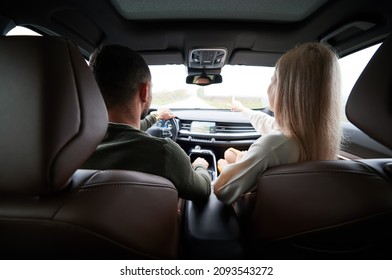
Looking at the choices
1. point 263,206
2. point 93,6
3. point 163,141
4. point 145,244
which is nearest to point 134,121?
point 163,141

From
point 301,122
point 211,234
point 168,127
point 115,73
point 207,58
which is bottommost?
point 211,234

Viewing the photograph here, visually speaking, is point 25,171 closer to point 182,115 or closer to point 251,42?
point 251,42

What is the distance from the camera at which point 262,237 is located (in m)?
0.96

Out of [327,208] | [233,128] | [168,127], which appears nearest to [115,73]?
[327,208]

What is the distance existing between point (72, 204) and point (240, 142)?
2377mm

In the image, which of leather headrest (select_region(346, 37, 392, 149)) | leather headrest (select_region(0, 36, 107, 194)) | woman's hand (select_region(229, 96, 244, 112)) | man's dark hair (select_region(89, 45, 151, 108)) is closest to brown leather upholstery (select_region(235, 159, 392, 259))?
leather headrest (select_region(346, 37, 392, 149))

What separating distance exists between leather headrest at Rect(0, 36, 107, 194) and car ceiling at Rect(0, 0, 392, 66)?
1171 mm

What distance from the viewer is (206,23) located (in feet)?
6.28

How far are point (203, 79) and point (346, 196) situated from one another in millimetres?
2084

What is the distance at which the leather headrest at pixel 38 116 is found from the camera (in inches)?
22.6

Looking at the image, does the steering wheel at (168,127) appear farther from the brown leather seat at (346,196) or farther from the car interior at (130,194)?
the brown leather seat at (346,196)

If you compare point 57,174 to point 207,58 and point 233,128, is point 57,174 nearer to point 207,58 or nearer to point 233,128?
point 207,58

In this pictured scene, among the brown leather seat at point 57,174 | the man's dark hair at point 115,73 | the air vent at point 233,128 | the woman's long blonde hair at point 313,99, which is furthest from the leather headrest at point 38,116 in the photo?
the air vent at point 233,128

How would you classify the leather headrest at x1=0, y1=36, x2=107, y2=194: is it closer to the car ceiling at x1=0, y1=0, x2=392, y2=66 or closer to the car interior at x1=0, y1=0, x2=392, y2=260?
the car interior at x1=0, y1=0, x2=392, y2=260
